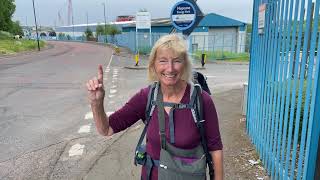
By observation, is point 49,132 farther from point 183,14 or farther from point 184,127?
point 183,14

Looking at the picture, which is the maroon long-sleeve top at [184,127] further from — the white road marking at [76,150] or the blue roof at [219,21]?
the blue roof at [219,21]

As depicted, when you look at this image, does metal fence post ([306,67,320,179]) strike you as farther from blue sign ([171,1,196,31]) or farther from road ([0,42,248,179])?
blue sign ([171,1,196,31])

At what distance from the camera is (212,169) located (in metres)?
2.58

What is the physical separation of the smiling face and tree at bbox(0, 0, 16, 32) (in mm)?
71824

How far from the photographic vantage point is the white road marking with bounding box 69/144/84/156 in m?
5.79

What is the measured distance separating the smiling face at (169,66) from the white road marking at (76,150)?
3671 millimetres

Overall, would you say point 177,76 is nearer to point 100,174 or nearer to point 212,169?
point 212,169

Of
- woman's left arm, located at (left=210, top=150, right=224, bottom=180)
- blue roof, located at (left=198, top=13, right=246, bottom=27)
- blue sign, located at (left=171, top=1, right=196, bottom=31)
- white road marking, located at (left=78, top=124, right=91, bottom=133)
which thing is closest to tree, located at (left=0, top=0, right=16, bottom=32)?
blue roof, located at (left=198, top=13, right=246, bottom=27)

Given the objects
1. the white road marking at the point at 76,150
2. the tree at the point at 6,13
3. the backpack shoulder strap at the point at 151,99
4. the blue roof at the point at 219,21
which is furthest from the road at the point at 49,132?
the tree at the point at 6,13

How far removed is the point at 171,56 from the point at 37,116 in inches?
260

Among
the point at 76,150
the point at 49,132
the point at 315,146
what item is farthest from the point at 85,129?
the point at 315,146

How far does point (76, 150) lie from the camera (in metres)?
5.96

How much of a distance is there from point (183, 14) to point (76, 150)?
6.62 metres

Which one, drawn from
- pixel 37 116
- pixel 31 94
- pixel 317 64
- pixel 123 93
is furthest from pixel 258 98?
pixel 31 94
